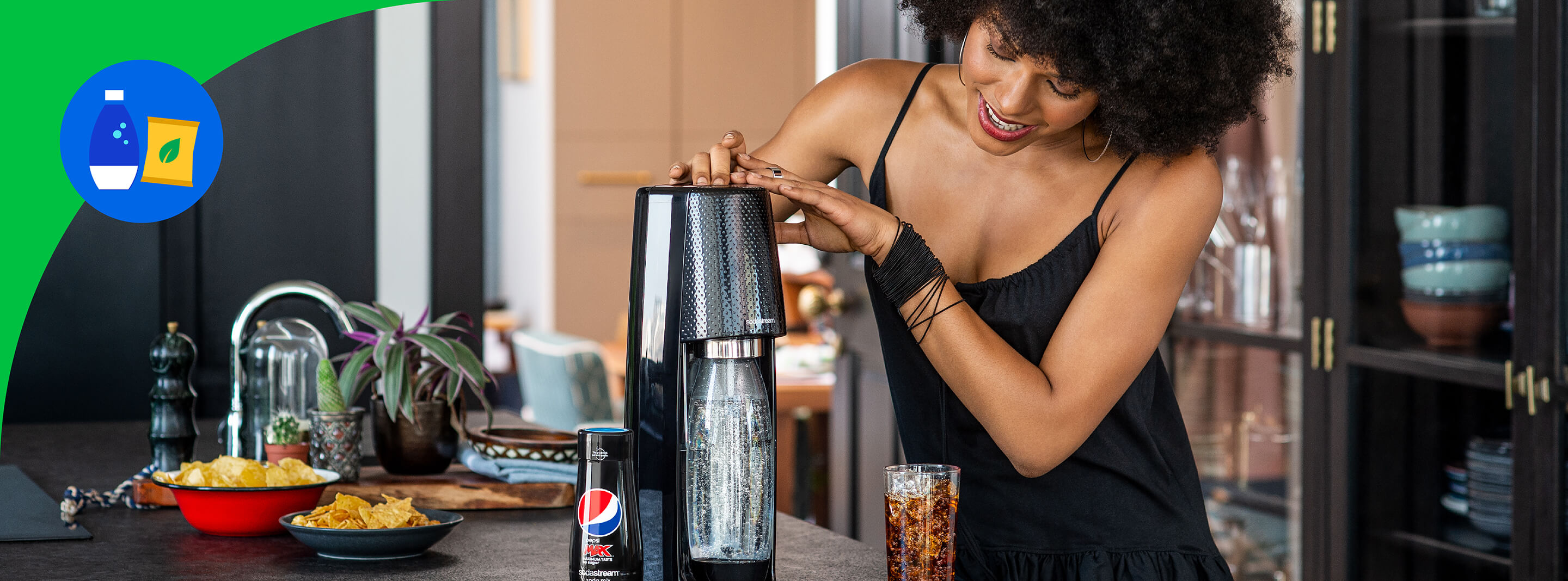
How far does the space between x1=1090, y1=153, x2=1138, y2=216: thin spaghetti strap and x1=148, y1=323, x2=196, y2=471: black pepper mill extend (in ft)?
3.29

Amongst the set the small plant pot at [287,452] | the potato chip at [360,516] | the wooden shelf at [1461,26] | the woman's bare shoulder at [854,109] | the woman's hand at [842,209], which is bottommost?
the potato chip at [360,516]

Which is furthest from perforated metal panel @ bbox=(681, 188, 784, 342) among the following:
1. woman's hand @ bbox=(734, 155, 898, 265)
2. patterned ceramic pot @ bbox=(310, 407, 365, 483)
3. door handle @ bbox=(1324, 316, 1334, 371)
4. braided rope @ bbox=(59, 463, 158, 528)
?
door handle @ bbox=(1324, 316, 1334, 371)

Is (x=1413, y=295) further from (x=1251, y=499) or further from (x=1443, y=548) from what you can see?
(x=1251, y=499)

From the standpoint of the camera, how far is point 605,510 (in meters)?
0.93

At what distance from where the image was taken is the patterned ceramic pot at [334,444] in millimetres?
1394

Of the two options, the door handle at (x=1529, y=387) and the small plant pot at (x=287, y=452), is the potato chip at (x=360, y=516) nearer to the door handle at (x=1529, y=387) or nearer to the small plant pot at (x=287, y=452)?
the small plant pot at (x=287, y=452)

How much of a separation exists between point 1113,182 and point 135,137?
1.44m

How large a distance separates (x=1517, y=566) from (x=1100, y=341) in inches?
49.0

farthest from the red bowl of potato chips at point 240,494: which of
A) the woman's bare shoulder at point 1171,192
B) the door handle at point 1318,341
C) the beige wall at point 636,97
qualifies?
the beige wall at point 636,97

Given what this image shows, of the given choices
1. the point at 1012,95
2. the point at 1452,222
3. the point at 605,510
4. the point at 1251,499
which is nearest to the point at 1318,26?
the point at 1452,222

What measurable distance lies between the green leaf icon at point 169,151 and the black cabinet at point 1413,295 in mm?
1962

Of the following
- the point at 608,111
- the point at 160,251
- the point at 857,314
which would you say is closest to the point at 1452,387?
the point at 857,314

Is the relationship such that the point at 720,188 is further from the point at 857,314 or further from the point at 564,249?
the point at 564,249

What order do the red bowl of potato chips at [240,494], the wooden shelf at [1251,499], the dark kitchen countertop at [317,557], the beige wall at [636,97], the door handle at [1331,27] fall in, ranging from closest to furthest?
the dark kitchen countertop at [317,557], the red bowl of potato chips at [240,494], the door handle at [1331,27], the wooden shelf at [1251,499], the beige wall at [636,97]
